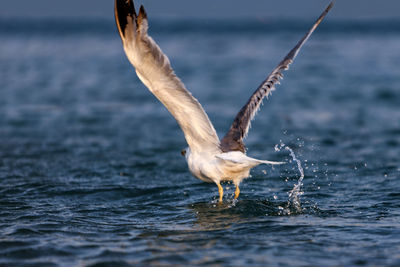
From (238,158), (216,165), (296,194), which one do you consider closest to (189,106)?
(238,158)

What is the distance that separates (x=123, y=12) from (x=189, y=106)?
4.19 feet

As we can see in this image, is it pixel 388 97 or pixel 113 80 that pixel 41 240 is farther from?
pixel 113 80

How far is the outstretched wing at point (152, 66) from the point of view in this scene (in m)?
5.60

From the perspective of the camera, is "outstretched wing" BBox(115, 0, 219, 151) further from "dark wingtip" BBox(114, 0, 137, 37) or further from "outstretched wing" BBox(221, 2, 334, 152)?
"outstretched wing" BBox(221, 2, 334, 152)

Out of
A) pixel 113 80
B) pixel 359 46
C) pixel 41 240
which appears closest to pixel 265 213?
pixel 41 240

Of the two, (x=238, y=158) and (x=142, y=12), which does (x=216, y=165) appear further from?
(x=142, y=12)

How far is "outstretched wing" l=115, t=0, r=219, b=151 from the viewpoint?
5.60 m

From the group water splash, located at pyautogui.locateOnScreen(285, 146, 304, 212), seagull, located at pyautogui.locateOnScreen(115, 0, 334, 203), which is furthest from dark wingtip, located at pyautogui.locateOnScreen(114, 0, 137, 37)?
water splash, located at pyautogui.locateOnScreen(285, 146, 304, 212)

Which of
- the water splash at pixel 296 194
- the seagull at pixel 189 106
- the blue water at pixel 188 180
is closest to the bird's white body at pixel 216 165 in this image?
the seagull at pixel 189 106

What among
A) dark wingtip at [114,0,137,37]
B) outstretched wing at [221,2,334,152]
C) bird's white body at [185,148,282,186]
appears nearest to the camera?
dark wingtip at [114,0,137,37]

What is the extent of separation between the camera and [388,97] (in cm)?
1753

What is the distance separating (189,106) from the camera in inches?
247

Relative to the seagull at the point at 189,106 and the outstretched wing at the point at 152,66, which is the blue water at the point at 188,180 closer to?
the seagull at the point at 189,106

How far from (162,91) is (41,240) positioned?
2106 millimetres
